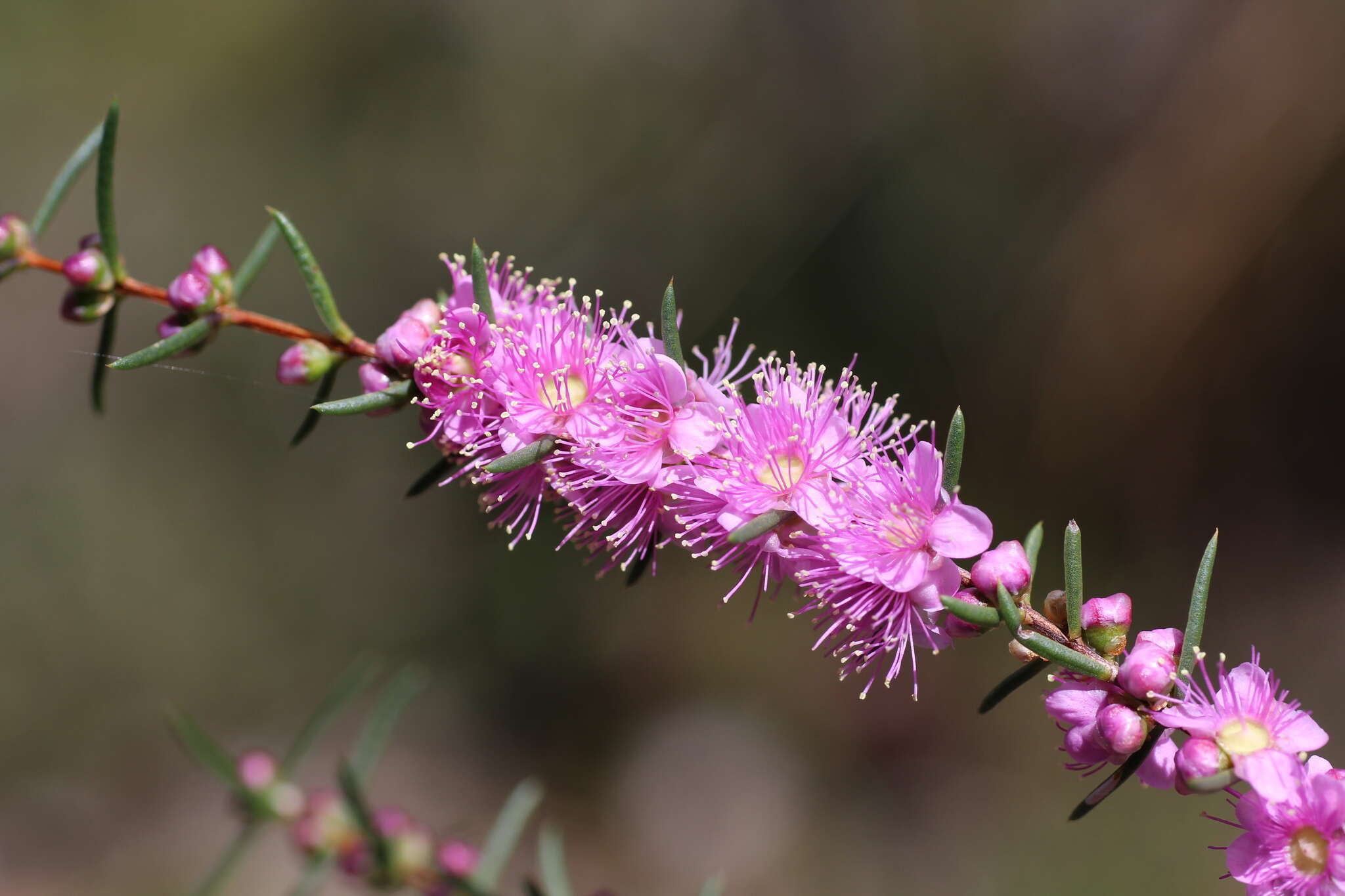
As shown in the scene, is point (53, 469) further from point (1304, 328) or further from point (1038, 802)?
point (1304, 328)

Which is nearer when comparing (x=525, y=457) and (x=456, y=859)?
(x=525, y=457)

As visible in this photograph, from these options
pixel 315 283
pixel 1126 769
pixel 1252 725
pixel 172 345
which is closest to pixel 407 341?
pixel 315 283

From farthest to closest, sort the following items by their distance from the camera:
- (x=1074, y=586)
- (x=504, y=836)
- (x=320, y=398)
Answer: (x=504, y=836)
(x=320, y=398)
(x=1074, y=586)

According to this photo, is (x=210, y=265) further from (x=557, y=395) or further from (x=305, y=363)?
(x=557, y=395)

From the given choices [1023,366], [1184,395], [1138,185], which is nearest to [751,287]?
[1023,366]

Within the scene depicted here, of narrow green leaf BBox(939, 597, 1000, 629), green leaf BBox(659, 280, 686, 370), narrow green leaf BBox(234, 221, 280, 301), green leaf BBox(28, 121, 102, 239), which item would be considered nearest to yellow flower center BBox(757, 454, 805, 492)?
green leaf BBox(659, 280, 686, 370)

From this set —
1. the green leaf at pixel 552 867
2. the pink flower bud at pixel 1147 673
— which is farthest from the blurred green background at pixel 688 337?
the pink flower bud at pixel 1147 673
